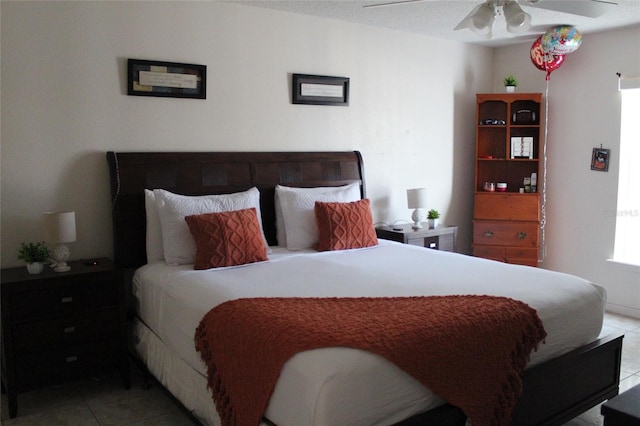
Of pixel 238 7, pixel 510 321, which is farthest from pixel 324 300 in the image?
pixel 238 7

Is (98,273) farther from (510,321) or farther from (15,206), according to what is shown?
(510,321)

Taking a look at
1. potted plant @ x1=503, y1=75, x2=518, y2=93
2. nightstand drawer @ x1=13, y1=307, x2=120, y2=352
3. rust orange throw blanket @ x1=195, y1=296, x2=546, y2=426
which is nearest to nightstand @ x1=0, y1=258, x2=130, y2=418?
nightstand drawer @ x1=13, y1=307, x2=120, y2=352

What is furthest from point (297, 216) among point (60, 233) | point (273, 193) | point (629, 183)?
point (629, 183)

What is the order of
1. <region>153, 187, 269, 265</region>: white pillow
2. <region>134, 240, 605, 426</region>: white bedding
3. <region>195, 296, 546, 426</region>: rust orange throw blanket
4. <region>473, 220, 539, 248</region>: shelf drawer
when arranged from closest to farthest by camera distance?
<region>134, 240, 605, 426</region>: white bedding, <region>195, 296, 546, 426</region>: rust orange throw blanket, <region>153, 187, 269, 265</region>: white pillow, <region>473, 220, 539, 248</region>: shelf drawer

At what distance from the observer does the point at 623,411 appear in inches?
77.6

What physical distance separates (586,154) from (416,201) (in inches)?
62.9

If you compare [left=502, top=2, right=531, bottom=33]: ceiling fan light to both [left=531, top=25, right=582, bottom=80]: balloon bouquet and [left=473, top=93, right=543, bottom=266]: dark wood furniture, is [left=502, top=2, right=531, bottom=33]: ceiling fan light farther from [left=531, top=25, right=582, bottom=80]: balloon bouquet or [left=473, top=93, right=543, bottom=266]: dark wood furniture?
[left=473, top=93, right=543, bottom=266]: dark wood furniture

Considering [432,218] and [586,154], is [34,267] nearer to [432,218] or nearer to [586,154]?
[432,218]

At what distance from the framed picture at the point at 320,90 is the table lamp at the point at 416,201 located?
0.90m

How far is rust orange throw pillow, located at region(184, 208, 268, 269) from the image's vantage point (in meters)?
3.18

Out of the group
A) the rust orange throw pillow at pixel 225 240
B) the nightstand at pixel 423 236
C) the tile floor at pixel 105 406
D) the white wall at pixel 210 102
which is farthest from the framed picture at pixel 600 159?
the rust orange throw pillow at pixel 225 240

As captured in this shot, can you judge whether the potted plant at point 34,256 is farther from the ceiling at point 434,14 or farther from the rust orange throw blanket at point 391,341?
the ceiling at point 434,14

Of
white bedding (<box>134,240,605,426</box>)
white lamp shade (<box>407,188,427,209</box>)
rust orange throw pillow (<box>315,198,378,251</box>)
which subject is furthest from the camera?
white lamp shade (<box>407,188,427,209</box>)

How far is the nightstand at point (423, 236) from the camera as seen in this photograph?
4.39 m
